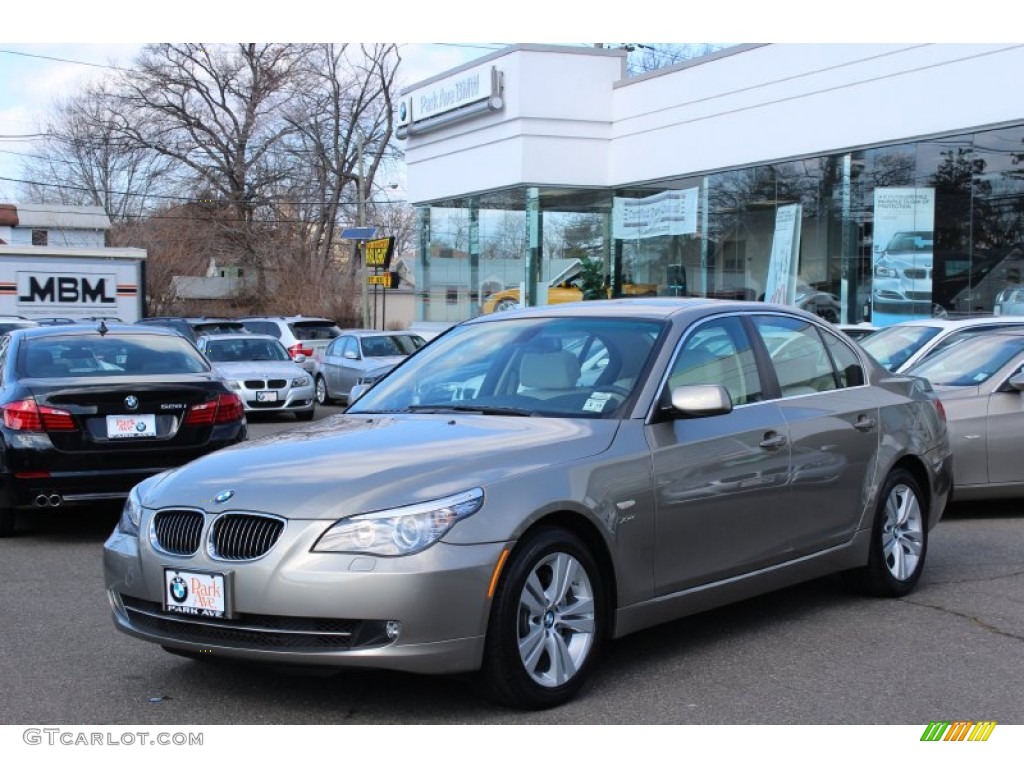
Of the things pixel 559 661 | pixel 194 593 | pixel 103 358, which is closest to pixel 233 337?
pixel 103 358

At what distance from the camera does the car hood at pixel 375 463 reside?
15.5 ft

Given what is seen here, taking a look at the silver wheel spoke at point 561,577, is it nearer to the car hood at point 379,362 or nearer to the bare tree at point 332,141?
the car hood at point 379,362

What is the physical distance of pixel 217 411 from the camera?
9.38 metres

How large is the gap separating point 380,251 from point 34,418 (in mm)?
36065

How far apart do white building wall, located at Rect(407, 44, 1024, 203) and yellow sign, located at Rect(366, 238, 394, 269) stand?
1027cm

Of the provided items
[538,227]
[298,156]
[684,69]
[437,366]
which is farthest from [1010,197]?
[298,156]

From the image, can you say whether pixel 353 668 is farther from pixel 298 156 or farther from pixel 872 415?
pixel 298 156

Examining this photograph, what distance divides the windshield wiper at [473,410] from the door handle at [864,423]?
2051mm

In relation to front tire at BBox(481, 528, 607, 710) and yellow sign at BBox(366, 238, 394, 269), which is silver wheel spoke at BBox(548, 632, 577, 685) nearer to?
front tire at BBox(481, 528, 607, 710)

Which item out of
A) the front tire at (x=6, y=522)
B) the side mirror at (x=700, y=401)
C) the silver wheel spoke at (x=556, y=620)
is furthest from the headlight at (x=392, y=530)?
the front tire at (x=6, y=522)

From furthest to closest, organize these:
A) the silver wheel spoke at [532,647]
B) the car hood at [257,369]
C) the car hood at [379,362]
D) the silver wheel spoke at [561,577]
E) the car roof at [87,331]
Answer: the car hood at [379,362] → the car hood at [257,369] → the car roof at [87,331] → the silver wheel spoke at [561,577] → the silver wheel spoke at [532,647]

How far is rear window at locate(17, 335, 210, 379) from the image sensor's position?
9.48 metres

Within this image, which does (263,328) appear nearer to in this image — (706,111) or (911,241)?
(706,111)

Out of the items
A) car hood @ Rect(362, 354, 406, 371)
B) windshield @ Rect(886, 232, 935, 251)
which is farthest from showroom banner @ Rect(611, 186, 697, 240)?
car hood @ Rect(362, 354, 406, 371)
